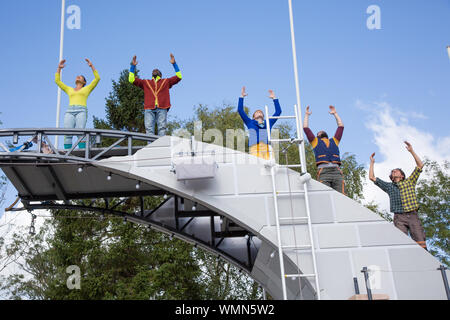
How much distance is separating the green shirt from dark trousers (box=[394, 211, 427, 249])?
11 centimetres

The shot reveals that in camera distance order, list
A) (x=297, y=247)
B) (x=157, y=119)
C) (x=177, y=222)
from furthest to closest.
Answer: (x=177, y=222) < (x=157, y=119) < (x=297, y=247)

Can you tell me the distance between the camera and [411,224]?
25.3ft

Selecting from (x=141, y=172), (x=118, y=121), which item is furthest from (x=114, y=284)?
(x=141, y=172)

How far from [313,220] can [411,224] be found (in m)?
1.84

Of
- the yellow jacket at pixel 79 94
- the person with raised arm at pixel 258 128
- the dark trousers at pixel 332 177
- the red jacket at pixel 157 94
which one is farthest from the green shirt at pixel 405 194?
the yellow jacket at pixel 79 94

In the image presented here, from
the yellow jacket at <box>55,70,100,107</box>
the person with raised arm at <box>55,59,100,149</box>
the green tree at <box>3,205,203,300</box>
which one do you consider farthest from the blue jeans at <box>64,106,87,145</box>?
the green tree at <box>3,205,203,300</box>

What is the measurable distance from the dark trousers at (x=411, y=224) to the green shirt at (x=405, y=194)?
111 millimetres

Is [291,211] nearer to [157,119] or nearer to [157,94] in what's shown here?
[157,119]

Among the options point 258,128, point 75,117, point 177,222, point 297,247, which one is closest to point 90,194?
point 177,222

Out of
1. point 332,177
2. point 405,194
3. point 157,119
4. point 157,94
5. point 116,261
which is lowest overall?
point 405,194

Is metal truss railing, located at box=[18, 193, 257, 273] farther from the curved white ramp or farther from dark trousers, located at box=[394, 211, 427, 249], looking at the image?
dark trousers, located at box=[394, 211, 427, 249]

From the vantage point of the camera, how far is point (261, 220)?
731 centimetres

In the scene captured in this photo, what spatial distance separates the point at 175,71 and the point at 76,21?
3.94 meters
